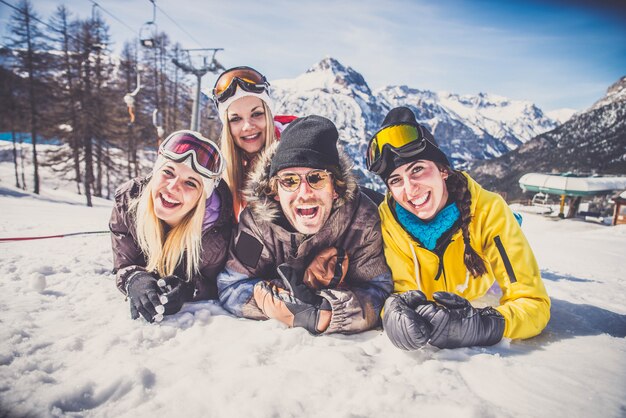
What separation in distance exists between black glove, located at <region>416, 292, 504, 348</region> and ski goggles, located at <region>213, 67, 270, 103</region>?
322 centimetres

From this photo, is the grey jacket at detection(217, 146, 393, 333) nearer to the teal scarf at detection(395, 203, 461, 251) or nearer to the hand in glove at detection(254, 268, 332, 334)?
the hand in glove at detection(254, 268, 332, 334)

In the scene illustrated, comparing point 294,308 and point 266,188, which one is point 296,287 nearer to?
point 294,308

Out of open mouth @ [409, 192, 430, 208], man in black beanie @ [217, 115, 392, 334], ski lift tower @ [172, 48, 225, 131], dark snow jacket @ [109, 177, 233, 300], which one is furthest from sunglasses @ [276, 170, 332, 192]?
ski lift tower @ [172, 48, 225, 131]

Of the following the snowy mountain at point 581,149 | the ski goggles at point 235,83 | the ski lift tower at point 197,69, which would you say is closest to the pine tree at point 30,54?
the ski lift tower at point 197,69

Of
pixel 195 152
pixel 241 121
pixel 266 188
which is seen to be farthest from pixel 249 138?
pixel 266 188

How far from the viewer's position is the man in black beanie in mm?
2375

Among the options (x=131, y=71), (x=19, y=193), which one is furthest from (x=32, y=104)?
(x=131, y=71)

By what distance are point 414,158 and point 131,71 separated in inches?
1117

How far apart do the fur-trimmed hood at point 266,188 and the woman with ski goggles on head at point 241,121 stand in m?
0.99

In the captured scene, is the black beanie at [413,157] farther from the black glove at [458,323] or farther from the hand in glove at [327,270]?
the black glove at [458,323]

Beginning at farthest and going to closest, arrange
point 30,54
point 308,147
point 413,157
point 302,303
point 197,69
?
point 30,54 < point 197,69 < point 413,157 < point 308,147 < point 302,303

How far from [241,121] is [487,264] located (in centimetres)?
307

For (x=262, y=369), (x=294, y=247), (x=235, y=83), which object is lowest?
(x=262, y=369)

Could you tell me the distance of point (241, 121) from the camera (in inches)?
151
